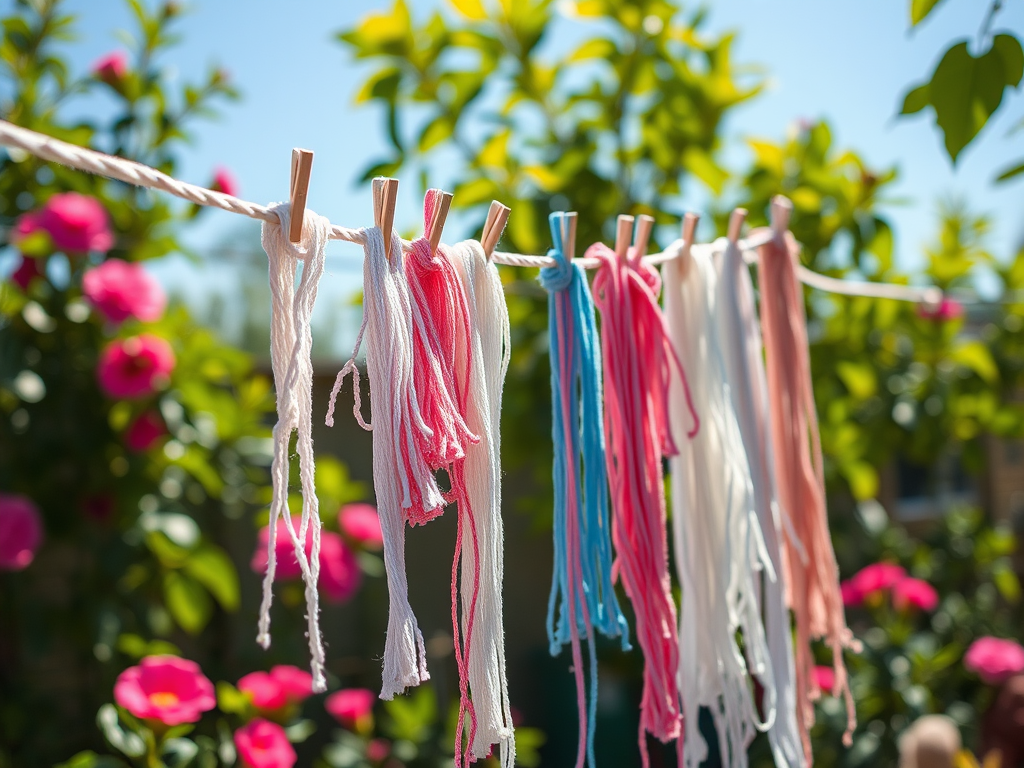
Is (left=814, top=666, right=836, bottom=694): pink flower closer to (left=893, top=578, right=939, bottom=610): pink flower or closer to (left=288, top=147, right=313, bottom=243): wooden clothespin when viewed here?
(left=893, top=578, right=939, bottom=610): pink flower

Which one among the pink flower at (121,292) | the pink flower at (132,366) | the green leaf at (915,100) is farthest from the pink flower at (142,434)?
the green leaf at (915,100)

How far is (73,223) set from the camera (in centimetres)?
163

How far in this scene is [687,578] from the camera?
0.95 metres

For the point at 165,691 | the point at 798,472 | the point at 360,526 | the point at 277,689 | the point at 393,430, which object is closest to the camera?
the point at 393,430

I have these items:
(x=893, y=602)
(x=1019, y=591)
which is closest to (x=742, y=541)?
(x=893, y=602)

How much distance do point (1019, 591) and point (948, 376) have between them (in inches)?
36.1

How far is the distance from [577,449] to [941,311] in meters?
1.81

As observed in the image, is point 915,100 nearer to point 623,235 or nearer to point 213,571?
point 623,235

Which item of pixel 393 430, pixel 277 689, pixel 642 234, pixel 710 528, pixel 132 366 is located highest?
pixel 642 234

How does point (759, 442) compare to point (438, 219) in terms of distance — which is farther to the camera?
point (759, 442)

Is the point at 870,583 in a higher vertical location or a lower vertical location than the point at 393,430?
lower

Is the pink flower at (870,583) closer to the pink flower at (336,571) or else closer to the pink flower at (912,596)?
the pink flower at (912,596)

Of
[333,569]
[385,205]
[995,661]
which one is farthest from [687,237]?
[995,661]

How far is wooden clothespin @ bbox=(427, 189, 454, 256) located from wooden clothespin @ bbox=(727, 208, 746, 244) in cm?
38
